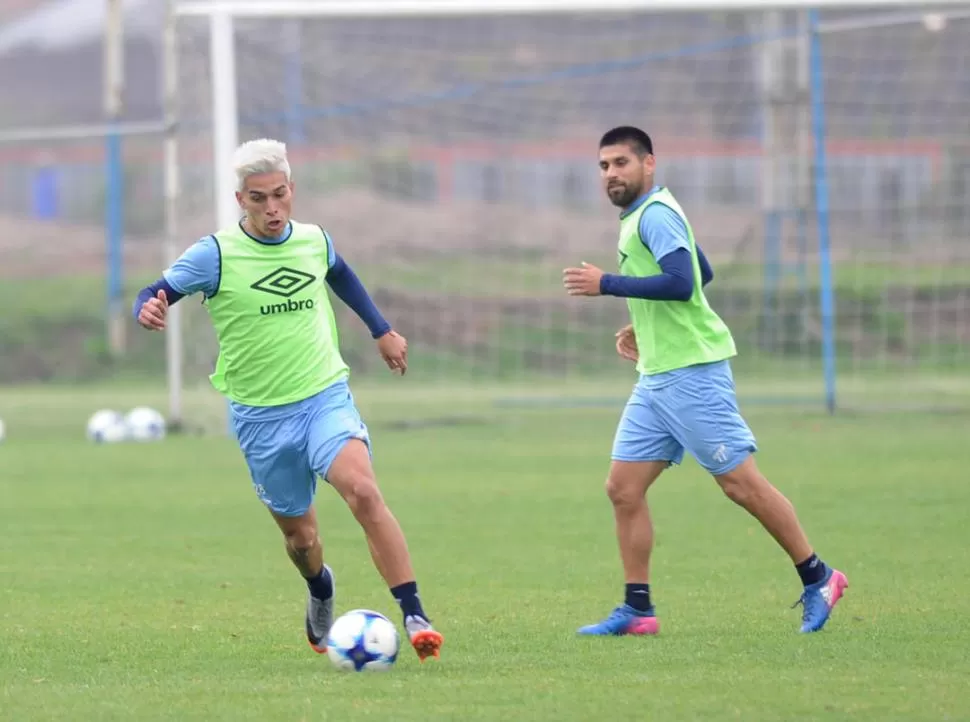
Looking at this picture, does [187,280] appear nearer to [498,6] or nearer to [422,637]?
[422,637]

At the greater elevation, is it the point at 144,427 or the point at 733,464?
the point at 733,464

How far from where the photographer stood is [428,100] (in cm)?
2120

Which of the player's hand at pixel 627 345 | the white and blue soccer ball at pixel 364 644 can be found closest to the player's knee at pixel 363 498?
the white and blue soccer ball at pixel 364 644

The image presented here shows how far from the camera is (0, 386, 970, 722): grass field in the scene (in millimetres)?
6539

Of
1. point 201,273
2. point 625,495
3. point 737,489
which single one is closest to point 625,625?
point 625,495

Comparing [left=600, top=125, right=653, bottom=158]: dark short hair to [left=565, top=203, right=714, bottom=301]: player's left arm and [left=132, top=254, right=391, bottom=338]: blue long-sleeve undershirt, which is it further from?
[left=132, top=254, right=391, bottom=338]: blue long-sleeve undershirt

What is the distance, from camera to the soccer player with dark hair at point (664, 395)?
794 cm

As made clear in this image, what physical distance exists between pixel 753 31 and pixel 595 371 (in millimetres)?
4423

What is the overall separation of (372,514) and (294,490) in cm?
61

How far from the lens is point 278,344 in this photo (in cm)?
762

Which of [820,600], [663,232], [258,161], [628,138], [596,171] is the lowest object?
[820,600]

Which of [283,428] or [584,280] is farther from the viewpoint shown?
[584,280]

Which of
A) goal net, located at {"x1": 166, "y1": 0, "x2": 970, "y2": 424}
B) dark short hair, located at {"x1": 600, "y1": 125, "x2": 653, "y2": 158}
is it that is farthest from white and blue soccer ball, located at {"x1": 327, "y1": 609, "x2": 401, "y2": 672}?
goal net, located at {"x1": 166, "y1": 0, "x2": 970, "y2": 424}

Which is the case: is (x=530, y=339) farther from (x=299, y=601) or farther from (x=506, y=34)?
(x=299, y=601)
